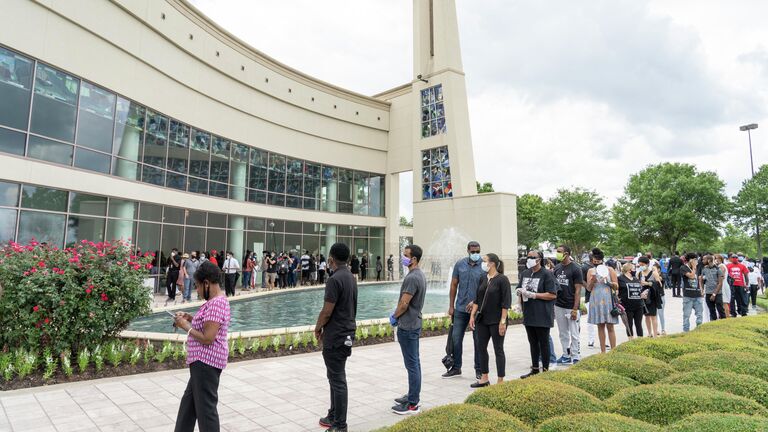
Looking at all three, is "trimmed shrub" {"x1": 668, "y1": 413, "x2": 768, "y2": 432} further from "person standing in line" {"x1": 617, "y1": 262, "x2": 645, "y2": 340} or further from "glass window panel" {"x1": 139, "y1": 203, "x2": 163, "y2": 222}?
"glass window panel" {"x1": 139, "y1": 203, "x2": 163, "y2": 222}

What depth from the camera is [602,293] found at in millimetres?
8031

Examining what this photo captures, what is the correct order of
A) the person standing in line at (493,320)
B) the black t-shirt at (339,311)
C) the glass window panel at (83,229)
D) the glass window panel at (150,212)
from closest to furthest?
the black t-shirt at (339,311) < the person standing in line at (493,320) < the glass window panel at (83,229) < the glass window panel at (150,212)

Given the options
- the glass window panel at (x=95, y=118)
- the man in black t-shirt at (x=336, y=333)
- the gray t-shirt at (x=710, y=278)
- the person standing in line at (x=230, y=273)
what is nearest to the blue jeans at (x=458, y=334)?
the man in black t-shirt at (x=336, y=333)

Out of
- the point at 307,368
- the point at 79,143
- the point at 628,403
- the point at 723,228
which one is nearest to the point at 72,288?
the point at 307,368

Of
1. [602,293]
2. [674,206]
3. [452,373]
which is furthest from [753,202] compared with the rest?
[452,373]

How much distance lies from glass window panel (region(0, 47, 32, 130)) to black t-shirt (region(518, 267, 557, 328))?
15.5 metres

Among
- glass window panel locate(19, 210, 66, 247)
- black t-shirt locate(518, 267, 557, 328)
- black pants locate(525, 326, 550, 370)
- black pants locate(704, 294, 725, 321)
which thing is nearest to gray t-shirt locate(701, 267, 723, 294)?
black pants locate(704, 294, 725, 321)

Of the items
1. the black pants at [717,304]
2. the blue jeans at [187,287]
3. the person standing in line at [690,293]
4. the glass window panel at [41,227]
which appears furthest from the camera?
the blue jeans at [187,287]

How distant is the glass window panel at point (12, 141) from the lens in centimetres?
1284

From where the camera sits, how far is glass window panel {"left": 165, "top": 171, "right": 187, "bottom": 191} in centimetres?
1958

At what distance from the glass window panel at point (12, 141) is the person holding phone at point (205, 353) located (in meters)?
13.7

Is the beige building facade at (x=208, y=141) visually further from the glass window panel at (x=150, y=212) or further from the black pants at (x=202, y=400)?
the black pants at (x=202, y=400)

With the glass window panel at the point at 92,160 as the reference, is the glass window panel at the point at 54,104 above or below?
above

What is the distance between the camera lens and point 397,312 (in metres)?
5.35
